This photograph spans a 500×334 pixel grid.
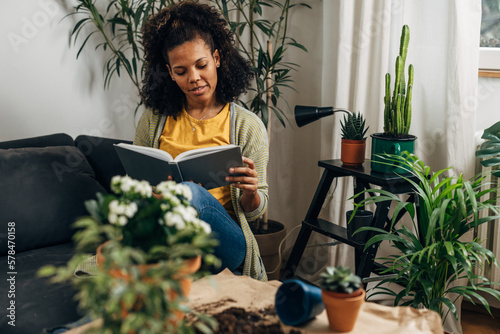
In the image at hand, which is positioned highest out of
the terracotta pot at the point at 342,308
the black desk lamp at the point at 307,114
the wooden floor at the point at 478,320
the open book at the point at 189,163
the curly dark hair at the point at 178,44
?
the curly dark hair at the point at 178,44

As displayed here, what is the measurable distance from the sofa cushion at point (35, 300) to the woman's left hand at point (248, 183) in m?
0.58

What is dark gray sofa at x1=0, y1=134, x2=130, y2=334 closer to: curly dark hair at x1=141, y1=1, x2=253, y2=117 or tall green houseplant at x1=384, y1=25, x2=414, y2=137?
curly dark hair at x1=141, y1=1, x2=253, y2=117

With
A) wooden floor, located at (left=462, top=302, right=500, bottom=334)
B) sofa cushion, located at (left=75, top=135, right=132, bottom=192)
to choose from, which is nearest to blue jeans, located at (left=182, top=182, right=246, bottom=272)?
sofa cushion, located at (left=75, top=135, right=132, bottom=192)

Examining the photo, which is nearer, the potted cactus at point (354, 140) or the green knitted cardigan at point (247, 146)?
the green knitted cardigan at point (247, 146)

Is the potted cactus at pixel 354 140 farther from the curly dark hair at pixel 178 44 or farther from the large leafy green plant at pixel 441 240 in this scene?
the curly dark hair at pixel 178 44

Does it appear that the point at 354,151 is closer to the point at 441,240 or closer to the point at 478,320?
the point at 441,240

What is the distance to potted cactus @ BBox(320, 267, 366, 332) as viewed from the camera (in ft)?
2.95

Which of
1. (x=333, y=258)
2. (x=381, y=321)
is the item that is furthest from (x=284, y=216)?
(x=381, y=321)

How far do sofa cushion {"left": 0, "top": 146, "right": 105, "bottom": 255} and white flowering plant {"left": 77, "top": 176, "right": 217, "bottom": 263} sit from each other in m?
0.92

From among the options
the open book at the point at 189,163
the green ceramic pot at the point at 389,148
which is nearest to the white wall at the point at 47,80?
the open book at the point at 189,163

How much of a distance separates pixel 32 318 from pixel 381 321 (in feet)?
3.03

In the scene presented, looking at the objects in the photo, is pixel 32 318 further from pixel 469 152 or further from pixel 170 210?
pixel 469 152

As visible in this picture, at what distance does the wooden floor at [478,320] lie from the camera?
1.90 meters

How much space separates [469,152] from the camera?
1.82 metres
